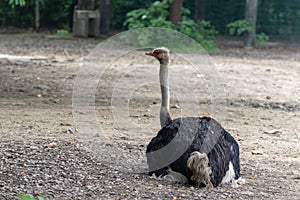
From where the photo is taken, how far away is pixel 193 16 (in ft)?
61.7

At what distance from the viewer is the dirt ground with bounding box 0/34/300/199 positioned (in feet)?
16.5

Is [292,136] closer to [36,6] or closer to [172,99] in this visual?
[172,99]

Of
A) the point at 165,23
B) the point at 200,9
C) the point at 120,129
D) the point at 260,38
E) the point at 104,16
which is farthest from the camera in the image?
the point at 200,9

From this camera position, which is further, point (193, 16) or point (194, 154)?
point (193, 16)

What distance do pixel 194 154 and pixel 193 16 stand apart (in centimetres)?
1407

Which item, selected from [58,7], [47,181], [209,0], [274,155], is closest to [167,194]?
[47,181]

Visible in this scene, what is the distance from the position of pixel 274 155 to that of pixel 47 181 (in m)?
2.29

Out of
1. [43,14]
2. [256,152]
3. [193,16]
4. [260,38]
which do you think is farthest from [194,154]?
[43,14]

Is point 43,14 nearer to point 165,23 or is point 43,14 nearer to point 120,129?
point 165,23

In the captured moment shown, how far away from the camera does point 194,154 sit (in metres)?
4.98

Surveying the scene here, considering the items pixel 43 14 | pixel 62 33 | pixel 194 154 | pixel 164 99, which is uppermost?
pixel 164 99

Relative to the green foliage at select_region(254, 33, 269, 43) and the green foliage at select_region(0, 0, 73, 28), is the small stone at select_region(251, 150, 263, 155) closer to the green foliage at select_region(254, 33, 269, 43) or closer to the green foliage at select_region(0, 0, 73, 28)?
the green foliage at select_region(254, 33, 269, 43)

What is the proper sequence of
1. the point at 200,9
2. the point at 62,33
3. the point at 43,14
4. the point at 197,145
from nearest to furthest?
the point at 197,145 → the point at 62,33 → the point at 200,9 → the point at 43,14

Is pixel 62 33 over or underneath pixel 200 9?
underneath
